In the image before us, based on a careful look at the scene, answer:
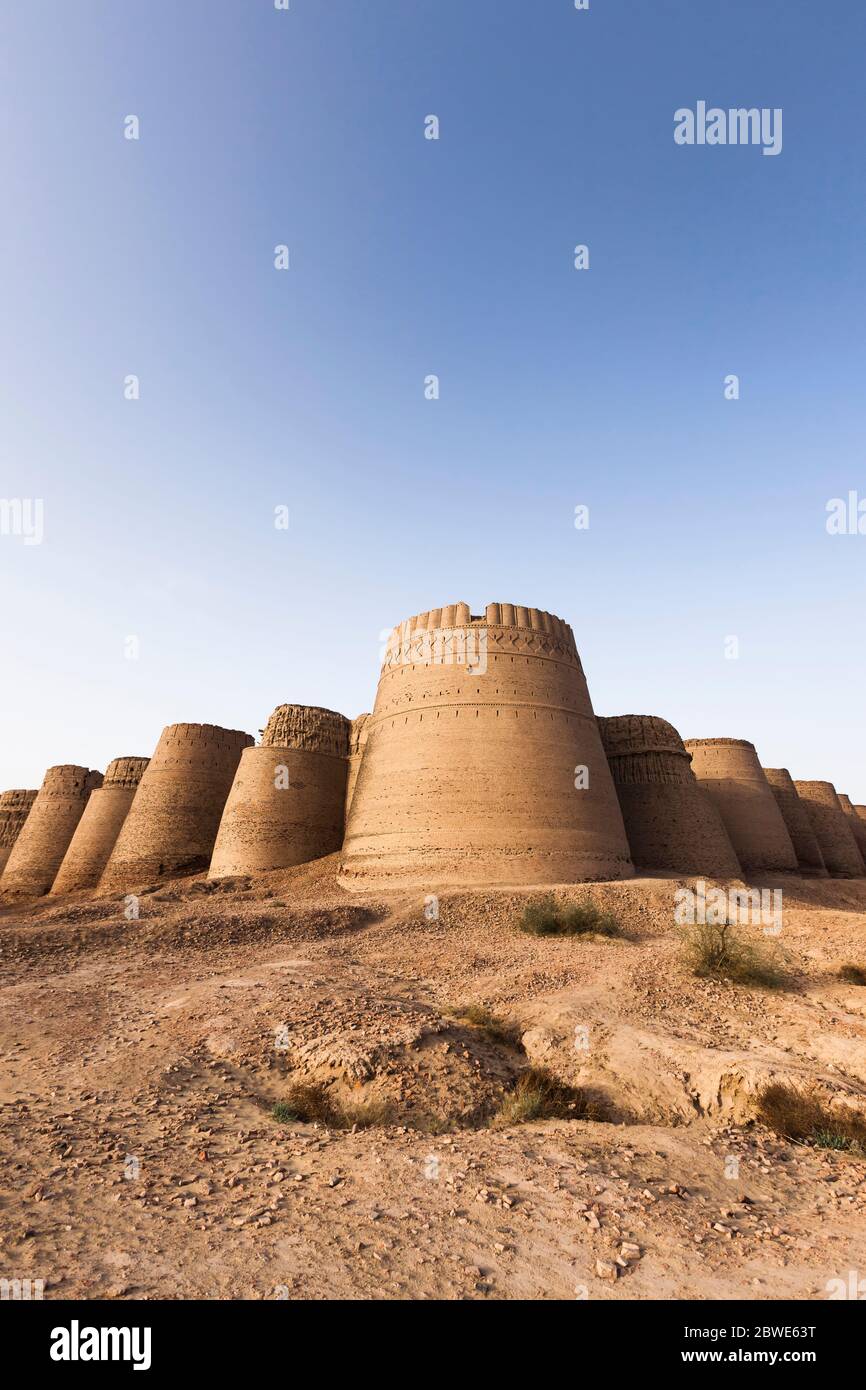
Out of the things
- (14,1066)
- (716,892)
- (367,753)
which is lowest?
(716,892)

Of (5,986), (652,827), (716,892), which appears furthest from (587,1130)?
(652,827)

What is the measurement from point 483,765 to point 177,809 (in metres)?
13.1

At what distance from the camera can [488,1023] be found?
289 inches

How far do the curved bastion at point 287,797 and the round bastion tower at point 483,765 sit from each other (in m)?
3.54

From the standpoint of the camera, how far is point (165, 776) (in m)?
25.1

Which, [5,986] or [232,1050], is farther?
[5,986]

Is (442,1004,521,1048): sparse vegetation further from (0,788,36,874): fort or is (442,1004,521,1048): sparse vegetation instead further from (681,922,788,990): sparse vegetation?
(0,788,36,874): fort

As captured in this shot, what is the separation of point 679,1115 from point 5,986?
27.1 feet

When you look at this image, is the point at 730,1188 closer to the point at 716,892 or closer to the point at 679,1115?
the point at 679,1115

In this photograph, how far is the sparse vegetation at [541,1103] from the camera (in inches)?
213

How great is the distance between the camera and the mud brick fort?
56.0 feet

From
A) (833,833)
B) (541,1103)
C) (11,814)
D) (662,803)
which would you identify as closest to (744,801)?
(662,803)
